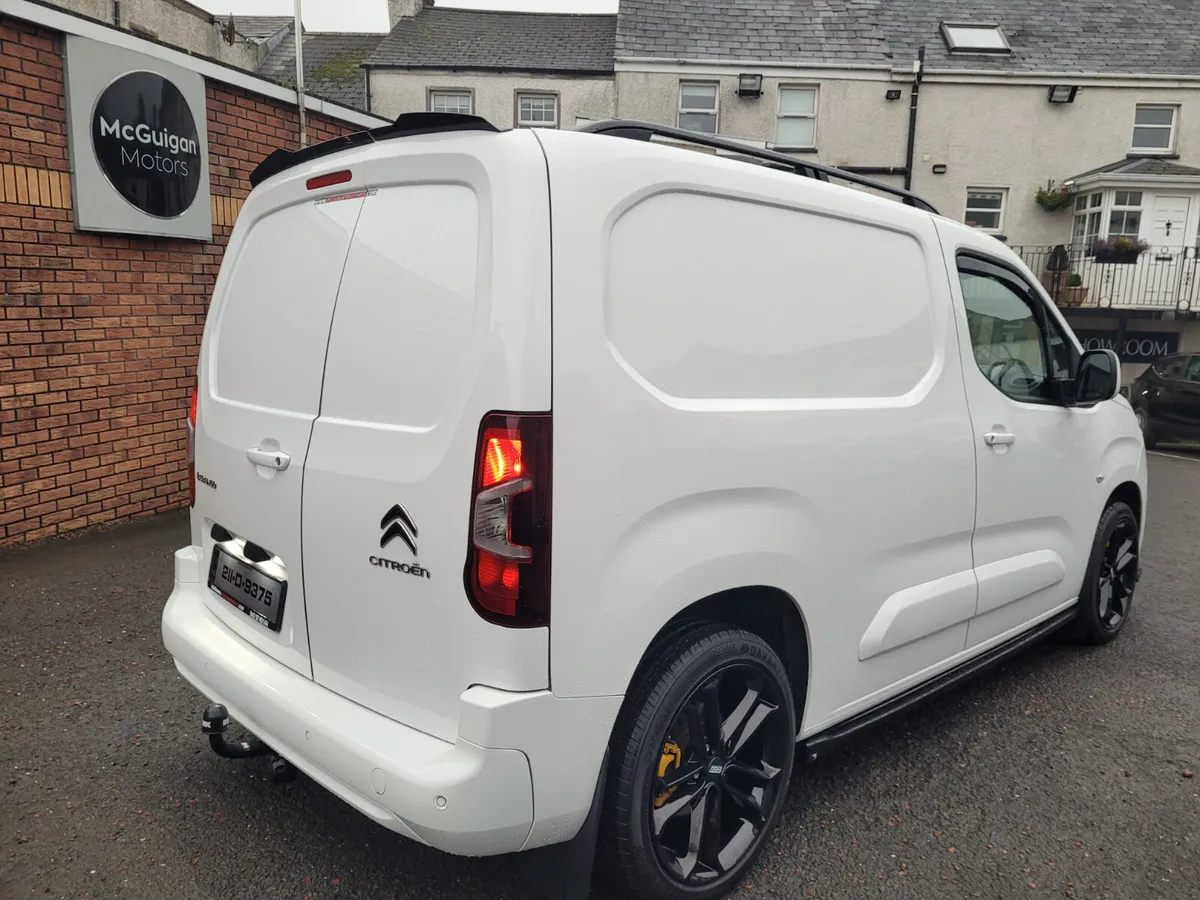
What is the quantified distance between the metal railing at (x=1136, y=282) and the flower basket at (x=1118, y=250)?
0.02 m

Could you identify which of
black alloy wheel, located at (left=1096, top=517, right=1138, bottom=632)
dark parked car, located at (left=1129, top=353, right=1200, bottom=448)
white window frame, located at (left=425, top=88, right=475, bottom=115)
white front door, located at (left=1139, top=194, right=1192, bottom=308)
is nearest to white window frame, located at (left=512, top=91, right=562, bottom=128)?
white window frame, located at (left=425, top=88, right=475, bottom=115)

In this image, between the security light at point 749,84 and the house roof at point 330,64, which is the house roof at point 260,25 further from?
the security light at point 749,84

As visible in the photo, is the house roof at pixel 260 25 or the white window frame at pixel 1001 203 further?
the house roof at pixel 260 25

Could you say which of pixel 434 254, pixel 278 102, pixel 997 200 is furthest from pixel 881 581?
pixel 997 200

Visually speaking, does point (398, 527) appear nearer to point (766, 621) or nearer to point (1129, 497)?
point (766, 621)

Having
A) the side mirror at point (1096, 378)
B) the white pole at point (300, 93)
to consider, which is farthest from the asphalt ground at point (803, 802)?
the white pole at point (300, 93)

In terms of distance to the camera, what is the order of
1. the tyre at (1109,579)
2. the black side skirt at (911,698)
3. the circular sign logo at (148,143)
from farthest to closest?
the circular sign logo at (148,143), the tyre at (1109,579), the black side skirt at (911,698)

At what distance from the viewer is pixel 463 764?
1.80 m

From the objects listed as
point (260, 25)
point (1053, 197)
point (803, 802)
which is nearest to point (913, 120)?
point (1053, 197)

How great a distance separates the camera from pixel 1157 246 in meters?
20.6

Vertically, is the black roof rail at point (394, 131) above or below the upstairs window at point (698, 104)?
below

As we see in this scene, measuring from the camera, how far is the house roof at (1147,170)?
64.7 ft

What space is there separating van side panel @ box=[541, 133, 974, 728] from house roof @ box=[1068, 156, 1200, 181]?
20704 millimetres

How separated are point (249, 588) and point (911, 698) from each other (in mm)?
2136
